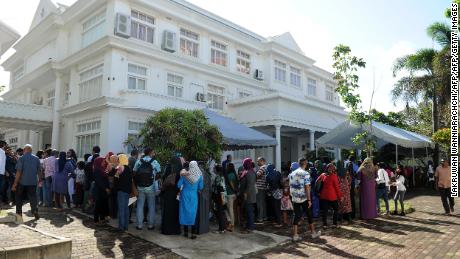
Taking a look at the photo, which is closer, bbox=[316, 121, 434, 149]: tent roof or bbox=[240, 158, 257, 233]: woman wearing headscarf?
bbox=[240, 158, 257, 233]: woman wearing headscarf

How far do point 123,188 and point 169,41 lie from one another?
12.4 metres

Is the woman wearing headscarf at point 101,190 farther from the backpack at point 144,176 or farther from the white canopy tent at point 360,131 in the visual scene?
the white canopy tent at point 360,131

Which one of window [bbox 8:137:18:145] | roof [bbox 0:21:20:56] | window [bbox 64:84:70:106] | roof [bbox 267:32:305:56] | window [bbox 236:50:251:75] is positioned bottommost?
window [bbox 8:137:18:145]

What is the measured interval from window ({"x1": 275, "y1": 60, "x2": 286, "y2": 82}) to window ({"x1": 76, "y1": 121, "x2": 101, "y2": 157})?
524 inches

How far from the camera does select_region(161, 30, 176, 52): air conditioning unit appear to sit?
1852 cm

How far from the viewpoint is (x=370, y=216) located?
10.5 metres

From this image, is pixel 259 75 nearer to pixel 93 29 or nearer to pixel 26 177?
pixel 93 29

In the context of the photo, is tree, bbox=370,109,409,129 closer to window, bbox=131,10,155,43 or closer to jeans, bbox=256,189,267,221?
window, bbox=131,10,155,43

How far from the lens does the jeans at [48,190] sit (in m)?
→ 11.1

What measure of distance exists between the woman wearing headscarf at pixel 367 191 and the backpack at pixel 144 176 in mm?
6174

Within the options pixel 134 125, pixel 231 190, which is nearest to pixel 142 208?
pixel 231 190

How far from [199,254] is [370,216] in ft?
19.9

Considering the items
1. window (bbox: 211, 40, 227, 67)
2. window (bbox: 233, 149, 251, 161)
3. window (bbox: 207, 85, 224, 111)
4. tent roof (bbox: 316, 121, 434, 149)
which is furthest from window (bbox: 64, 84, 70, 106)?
tent roof (bbox: 316, 121, 434, 149)

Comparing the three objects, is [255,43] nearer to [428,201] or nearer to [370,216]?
[428,201]
